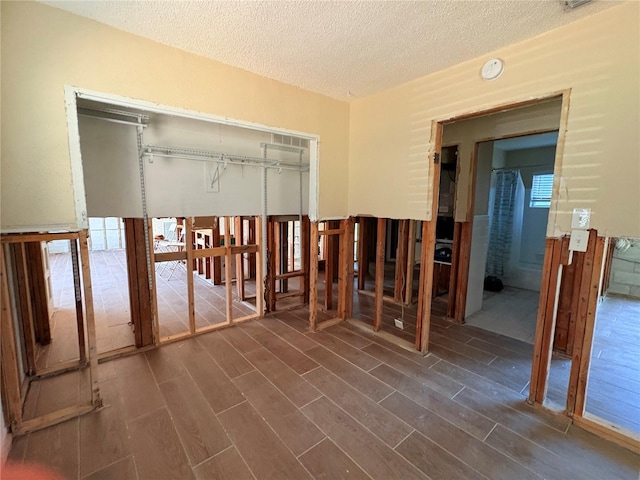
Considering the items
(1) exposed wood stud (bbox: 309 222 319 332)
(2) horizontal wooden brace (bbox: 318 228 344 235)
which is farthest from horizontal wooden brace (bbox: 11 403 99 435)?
(2) horizontal wooden brace (bbox: 318 228 344 235)

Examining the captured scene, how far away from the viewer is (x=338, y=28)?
1.82 metres

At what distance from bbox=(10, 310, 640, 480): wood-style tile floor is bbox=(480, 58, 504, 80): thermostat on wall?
2401 mm

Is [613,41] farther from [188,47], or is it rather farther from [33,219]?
[33,219]

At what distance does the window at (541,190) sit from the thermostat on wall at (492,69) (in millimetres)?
4112

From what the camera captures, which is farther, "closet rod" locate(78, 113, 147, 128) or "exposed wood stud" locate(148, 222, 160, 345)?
"exposed wood stud" locate(148, 222, 160, 345)

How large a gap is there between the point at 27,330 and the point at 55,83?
1.90m

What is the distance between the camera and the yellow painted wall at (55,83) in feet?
5.18

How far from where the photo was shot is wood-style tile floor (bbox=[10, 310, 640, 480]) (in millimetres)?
1526

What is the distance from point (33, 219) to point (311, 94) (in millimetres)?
2464

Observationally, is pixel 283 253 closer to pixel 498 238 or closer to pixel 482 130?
pixel 482 130

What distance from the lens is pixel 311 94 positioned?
2900 millimetres

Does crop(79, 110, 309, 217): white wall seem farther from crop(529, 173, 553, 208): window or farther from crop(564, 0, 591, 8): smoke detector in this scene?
crop(529, 173, 553, 208): window

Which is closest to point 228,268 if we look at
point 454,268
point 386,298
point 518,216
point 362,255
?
point 386,298

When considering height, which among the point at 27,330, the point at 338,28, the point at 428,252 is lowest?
the point at 27,330
